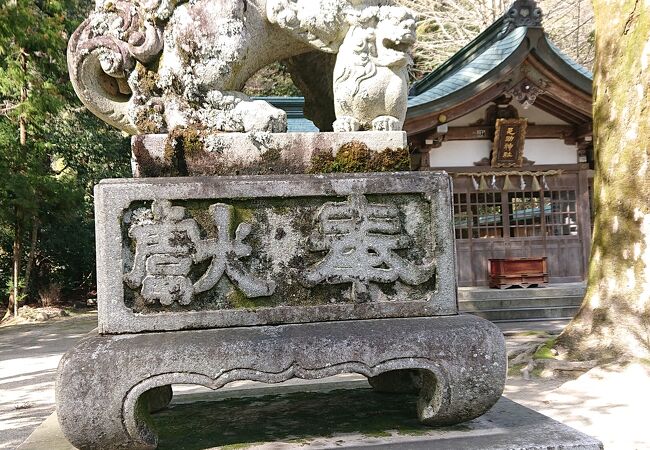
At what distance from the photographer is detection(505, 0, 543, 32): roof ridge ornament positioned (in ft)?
34.8

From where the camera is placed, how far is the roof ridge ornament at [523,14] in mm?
10594

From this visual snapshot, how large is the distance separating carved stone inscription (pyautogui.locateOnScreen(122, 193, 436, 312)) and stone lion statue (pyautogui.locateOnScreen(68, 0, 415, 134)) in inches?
15.6

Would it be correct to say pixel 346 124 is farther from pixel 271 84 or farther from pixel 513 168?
pixel 271 84

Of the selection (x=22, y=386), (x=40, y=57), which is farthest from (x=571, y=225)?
(x=40, y=57)

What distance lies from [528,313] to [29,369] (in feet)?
26.0

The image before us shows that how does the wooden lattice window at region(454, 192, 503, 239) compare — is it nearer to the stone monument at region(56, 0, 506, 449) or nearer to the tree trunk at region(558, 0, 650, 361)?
the tree trunk at region(558, 0, 650, 361)

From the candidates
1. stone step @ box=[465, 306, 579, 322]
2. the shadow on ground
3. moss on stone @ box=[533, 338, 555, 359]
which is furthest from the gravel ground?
stone step @ box=[465, 306, 579, 322]

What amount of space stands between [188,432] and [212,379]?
520mm

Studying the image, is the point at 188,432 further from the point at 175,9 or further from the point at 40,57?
the point at 40,57

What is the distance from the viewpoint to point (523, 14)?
35.4 feet

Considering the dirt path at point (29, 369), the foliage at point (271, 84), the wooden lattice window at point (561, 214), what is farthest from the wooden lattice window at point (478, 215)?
the dirt path at point (29, 369)

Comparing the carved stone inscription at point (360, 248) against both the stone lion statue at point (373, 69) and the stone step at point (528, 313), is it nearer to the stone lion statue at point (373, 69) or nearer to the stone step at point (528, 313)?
the stone lion statue at point (373, 69)

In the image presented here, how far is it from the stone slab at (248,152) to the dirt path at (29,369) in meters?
3.00

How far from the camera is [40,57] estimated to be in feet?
41.0
